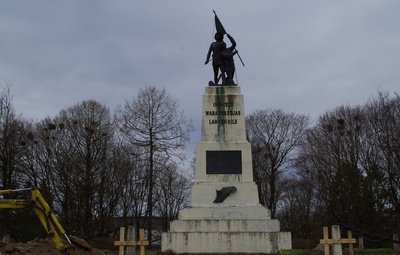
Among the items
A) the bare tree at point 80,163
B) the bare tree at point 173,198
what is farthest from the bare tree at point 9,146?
the bare tree at point 173,198

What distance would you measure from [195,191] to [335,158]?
17.7m

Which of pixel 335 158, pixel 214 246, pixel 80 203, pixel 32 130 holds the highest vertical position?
pixel 32 130

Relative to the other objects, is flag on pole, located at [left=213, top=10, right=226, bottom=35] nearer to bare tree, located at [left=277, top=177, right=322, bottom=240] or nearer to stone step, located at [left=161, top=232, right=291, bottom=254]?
stone step, located at [left=161, top=232, right=291, bottom=254]

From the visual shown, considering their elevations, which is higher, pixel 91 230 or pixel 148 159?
pixel 148 159

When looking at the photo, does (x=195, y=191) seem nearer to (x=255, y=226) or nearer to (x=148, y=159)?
(x=255, y=226)

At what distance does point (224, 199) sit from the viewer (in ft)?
57.9

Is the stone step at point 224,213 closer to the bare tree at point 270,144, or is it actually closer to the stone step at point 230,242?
the stone step at point 230,242

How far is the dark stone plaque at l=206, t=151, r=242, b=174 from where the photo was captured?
18.4m

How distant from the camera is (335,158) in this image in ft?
106

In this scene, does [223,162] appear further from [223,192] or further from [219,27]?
[219,27]

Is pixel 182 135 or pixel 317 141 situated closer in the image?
pixel 182 135

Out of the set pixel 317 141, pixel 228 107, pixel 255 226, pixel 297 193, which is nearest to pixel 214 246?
pixel 255 226

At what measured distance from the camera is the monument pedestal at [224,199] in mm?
16219

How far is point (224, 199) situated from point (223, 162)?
169cm
